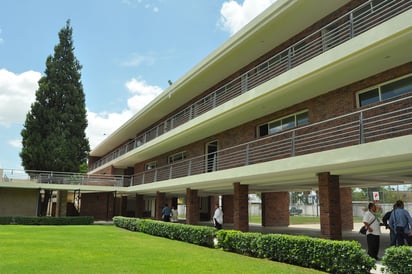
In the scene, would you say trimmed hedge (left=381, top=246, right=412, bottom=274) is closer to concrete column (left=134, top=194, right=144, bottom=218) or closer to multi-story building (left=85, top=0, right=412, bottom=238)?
multi-story building (left=85, top=0, right=412, bottom=238)

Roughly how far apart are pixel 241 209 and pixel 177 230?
3.16 metres

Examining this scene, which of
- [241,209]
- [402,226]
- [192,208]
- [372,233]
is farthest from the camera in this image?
[192,208]

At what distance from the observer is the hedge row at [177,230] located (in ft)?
48.0

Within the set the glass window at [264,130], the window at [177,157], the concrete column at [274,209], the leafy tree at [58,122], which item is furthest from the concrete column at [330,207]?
the leafy tree at [58,122]

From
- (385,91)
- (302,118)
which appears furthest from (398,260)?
(302,118)

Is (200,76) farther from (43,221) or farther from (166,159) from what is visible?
(43,221)

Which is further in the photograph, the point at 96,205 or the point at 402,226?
the point at 96,205

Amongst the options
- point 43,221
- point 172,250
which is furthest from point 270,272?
point 43,221

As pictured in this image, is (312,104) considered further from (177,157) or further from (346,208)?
(177,157)

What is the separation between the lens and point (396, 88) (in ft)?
36.2

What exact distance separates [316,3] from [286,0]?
107 centimetres

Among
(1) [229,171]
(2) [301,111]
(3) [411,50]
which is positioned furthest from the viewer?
(1) [229,171]

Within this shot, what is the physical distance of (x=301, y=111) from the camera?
14742 millimetres

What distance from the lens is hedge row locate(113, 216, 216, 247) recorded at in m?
14.6
